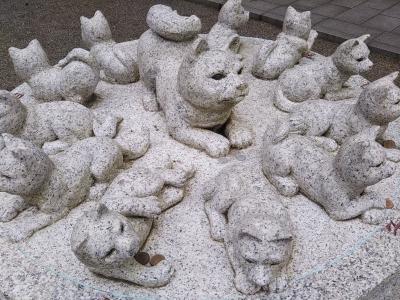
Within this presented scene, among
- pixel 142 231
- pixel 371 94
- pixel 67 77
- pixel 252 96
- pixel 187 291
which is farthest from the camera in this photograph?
pixel 252 96

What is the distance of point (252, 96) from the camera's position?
3.00 meters

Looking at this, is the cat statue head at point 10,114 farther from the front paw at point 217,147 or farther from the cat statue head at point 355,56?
the cat statue head at point 355,56

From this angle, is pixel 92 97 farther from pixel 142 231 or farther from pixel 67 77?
pixel 142 231

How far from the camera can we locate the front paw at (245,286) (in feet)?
5.96

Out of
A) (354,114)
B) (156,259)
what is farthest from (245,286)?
(354,114)

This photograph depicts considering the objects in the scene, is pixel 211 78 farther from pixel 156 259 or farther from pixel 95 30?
pixel 95 30

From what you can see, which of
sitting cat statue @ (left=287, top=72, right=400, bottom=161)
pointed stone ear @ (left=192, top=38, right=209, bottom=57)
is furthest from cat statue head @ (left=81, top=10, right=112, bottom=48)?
sitting cat statue @ (left=287, top=72, right=400, bottom=161)

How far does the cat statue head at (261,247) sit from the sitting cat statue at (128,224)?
0.31 m

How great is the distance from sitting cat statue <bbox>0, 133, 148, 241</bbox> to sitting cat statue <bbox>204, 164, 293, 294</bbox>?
1.66 ft

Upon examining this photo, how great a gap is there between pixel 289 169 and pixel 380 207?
420 mm

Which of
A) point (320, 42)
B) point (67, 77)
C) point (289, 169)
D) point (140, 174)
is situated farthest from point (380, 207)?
point (320, 42)

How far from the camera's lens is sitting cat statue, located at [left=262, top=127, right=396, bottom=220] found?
1.86 metres

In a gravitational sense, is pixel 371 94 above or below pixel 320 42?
above

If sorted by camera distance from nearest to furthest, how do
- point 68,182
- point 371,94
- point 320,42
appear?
1. point 68,182
2. point 371,94
3. point 320,42
